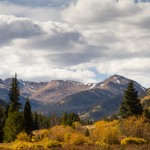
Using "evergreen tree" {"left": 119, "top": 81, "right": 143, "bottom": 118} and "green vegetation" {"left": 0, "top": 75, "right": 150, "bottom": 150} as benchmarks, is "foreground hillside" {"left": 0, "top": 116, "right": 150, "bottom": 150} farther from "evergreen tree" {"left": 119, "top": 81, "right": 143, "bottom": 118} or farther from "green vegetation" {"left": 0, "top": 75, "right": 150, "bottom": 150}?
"evergreen tree" {"left": 119, "top": 81, "right": 143, "bottom": 118}

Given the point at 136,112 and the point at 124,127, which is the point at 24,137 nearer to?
the point at 124,127

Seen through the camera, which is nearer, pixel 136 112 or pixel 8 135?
pixel 8 135

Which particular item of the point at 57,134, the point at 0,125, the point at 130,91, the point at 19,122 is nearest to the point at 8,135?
the point at 19,122

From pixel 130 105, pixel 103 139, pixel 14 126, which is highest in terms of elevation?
pixel 130 105

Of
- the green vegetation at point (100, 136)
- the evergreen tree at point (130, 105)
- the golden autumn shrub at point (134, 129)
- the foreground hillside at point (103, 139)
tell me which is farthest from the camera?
the evergreen tree at point (130, 105)

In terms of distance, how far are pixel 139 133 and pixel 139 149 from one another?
13597 mm

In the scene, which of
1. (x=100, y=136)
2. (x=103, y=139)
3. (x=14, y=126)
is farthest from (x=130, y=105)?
(x=14, y=126)

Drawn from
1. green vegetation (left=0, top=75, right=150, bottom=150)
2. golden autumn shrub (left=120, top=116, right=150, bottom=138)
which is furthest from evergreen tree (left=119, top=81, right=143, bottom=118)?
golden autumn shrub (left=120, top=116, right=150, bottom=138)

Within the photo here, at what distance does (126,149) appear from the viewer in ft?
139

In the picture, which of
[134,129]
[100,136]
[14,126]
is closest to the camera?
[100,136]

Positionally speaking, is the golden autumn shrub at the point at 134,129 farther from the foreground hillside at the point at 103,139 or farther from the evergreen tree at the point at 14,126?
the evergreen tree at the point at 14,126

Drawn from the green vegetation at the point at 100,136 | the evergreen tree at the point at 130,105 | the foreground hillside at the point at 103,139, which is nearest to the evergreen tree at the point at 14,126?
the green vegetation at the point at 100,136

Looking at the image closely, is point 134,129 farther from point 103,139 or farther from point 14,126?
point 14,126

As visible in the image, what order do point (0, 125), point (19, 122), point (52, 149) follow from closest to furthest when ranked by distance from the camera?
point (52, 149) < point (19, 122) < point (0, 125)
